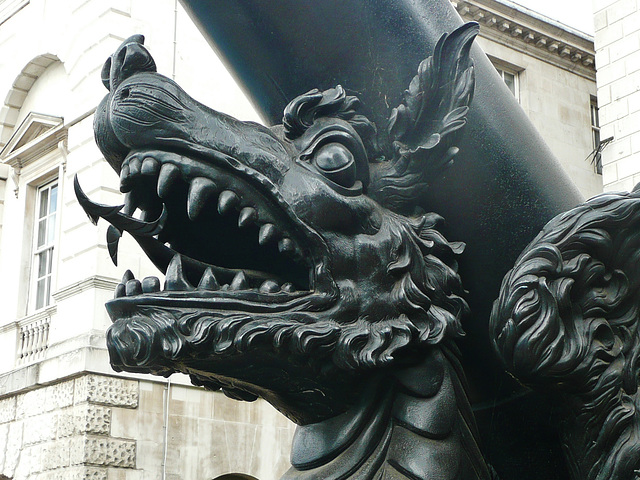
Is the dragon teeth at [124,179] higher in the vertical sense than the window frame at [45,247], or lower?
lower

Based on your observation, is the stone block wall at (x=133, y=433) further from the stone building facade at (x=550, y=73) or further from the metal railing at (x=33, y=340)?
the stone building facade at (x=550, y=73)

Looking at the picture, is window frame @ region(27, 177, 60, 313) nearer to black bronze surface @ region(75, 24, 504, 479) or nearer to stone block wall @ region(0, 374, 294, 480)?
stone block wall @ region(0, 374, 294, 480)

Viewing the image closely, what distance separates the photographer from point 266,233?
0.91m

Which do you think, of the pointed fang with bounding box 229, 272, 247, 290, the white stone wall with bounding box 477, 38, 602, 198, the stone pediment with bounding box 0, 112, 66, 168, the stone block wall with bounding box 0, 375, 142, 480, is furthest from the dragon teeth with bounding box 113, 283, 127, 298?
the white stone wall with bounding box 477, 38, 602, 198

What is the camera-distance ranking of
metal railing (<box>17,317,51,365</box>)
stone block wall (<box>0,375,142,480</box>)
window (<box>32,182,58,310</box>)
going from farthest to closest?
window (<box>32,182,58,310</box>) < metal railing (<box>17,317,51,365</box>) < stone block wall (<box>0,375,142,480</box>)

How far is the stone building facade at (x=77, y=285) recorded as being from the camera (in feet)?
31.8

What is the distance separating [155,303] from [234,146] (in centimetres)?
17

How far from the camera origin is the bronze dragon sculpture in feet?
2.99

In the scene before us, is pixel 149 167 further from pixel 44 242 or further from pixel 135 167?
pixel 44 242

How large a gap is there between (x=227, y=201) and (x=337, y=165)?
12 cm

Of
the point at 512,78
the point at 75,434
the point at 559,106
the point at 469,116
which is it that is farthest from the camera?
the point at 559,106

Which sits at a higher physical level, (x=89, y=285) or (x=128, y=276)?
(x=89, y=285)

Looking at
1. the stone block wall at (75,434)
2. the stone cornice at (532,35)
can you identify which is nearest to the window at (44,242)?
the stone block wall at (75,434)

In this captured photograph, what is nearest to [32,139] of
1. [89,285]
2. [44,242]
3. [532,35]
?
[44,242]
